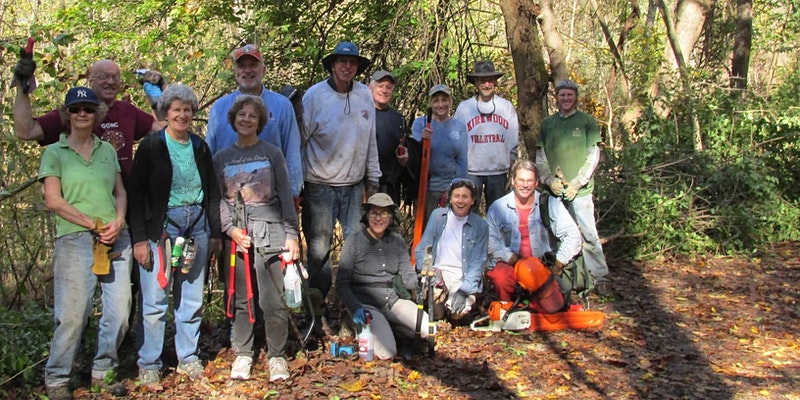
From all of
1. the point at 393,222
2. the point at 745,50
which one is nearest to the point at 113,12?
the point at 393,222

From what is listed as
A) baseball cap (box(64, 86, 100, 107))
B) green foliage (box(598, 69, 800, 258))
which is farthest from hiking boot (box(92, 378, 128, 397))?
green foliage (box(598, 69, 800, 258))

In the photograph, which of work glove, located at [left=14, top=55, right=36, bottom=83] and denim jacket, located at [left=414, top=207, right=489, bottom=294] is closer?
work glove, located at [left=14, top=55, right=36, bottom=83]

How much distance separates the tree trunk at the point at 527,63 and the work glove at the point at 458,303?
2632 mm

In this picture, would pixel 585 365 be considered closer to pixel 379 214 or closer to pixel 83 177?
pixel 379 214

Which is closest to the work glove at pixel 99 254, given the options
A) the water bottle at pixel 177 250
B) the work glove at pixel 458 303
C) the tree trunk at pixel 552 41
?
the water bottle at pixel 177 250

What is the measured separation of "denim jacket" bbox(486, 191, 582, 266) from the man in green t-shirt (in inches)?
28.6

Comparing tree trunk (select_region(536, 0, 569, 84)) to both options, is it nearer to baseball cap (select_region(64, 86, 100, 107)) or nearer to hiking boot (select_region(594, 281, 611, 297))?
hiking boot (select_region(594, 281, 611, 297))

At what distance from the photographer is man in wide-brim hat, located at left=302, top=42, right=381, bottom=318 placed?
5840mm

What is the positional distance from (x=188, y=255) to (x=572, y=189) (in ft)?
12.4

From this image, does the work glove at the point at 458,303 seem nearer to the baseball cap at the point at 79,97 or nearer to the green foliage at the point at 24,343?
the green foliage at the point at 24,343

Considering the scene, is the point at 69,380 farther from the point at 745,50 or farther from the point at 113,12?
the point at 745,50

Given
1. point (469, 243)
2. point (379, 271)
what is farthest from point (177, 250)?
point (469, 243)

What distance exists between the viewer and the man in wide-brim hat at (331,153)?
5.84 m

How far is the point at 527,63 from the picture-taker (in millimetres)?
8008
